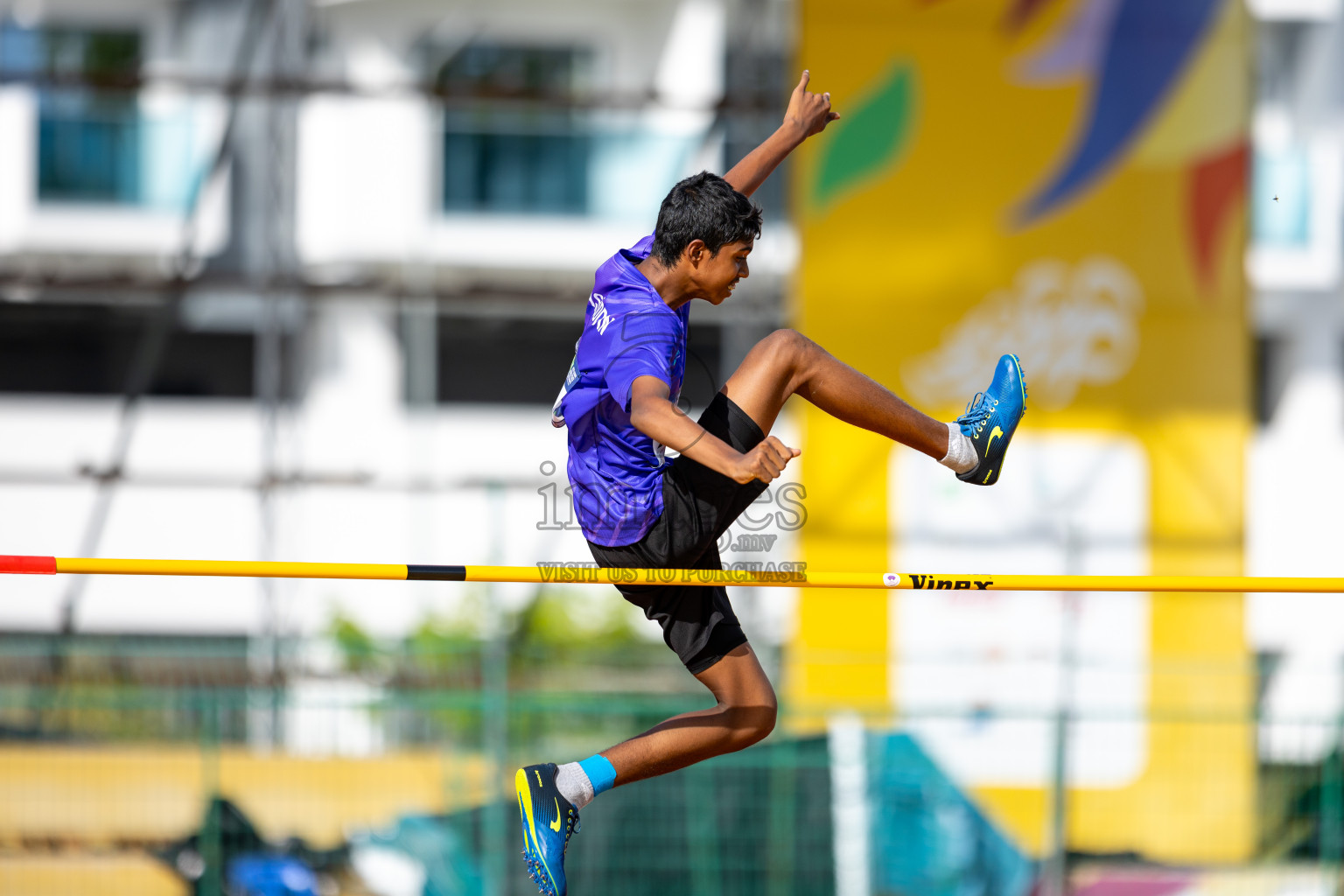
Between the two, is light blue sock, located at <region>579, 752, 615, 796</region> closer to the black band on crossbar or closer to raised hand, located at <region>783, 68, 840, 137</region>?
the black band on crossbar

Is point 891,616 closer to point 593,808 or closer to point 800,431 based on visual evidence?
point 800,431

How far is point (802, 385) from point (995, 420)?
672 mm

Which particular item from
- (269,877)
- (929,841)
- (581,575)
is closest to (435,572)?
(581,575)

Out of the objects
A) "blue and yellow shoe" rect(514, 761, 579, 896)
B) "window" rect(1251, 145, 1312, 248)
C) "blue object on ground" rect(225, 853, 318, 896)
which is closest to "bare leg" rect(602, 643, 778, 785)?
"blue and yellow shoe" rect(514, 761, 579, 896)

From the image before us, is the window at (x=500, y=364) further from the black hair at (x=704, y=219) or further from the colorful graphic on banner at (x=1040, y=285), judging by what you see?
the black hair at (x=704, y=219)

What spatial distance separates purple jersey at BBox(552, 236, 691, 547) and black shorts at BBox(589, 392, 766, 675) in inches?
1.9

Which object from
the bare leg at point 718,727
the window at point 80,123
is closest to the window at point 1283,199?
the bare leg at point 718,727

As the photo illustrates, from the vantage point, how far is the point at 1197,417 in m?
10.2

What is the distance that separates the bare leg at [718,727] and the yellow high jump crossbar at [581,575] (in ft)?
0.95

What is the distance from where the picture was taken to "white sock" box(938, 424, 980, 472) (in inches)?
164

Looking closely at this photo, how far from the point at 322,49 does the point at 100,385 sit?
16.6 ft

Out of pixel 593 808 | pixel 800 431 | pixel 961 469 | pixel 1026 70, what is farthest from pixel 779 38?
pixel 961 469

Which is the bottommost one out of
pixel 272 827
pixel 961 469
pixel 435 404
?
pixel 272 827

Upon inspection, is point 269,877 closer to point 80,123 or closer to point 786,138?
point 786,138
